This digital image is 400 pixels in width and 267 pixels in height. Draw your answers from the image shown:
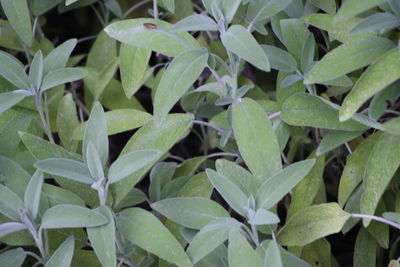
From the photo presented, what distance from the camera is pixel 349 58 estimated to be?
25.1 inches

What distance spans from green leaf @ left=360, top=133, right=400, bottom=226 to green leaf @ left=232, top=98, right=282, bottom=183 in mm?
97

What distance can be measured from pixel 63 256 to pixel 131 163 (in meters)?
0.13

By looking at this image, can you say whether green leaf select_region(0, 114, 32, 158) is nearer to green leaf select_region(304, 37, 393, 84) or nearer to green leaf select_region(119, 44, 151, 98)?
green leaf select_region(119, 44, 151, 98)

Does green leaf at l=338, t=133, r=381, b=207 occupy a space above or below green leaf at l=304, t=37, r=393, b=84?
below

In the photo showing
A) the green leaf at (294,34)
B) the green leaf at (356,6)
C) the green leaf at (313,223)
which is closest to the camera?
the green leaf at (356,6)

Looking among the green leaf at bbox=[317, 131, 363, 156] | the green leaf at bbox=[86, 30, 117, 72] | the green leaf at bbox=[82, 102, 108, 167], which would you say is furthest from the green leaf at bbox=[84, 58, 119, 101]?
the green leaf at bbox=[317, 131, 363, 156]

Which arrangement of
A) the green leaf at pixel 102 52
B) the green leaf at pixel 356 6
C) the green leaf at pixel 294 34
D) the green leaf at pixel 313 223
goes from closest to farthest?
the green leaf at pixel 356 6 < the green leaf at pixel 313 223 < the green leaf at pixel 294 34 < the green leaf at pixel 102 52

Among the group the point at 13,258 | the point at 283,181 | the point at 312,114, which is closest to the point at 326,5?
the point at 312,114

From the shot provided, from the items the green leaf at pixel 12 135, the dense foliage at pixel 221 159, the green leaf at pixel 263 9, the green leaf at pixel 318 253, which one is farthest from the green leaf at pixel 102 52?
the green leaf at pixel 318 253

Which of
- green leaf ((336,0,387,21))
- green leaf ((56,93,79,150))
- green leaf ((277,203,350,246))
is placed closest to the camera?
green leaf ((336,0,387,21))

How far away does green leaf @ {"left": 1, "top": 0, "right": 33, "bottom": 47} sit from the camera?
0.81 metres

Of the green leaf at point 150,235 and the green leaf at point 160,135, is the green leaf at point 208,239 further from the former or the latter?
the green leaf at point 160,135

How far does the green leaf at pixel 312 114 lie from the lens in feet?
2.21

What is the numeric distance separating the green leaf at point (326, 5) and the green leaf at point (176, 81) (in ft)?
0.61
